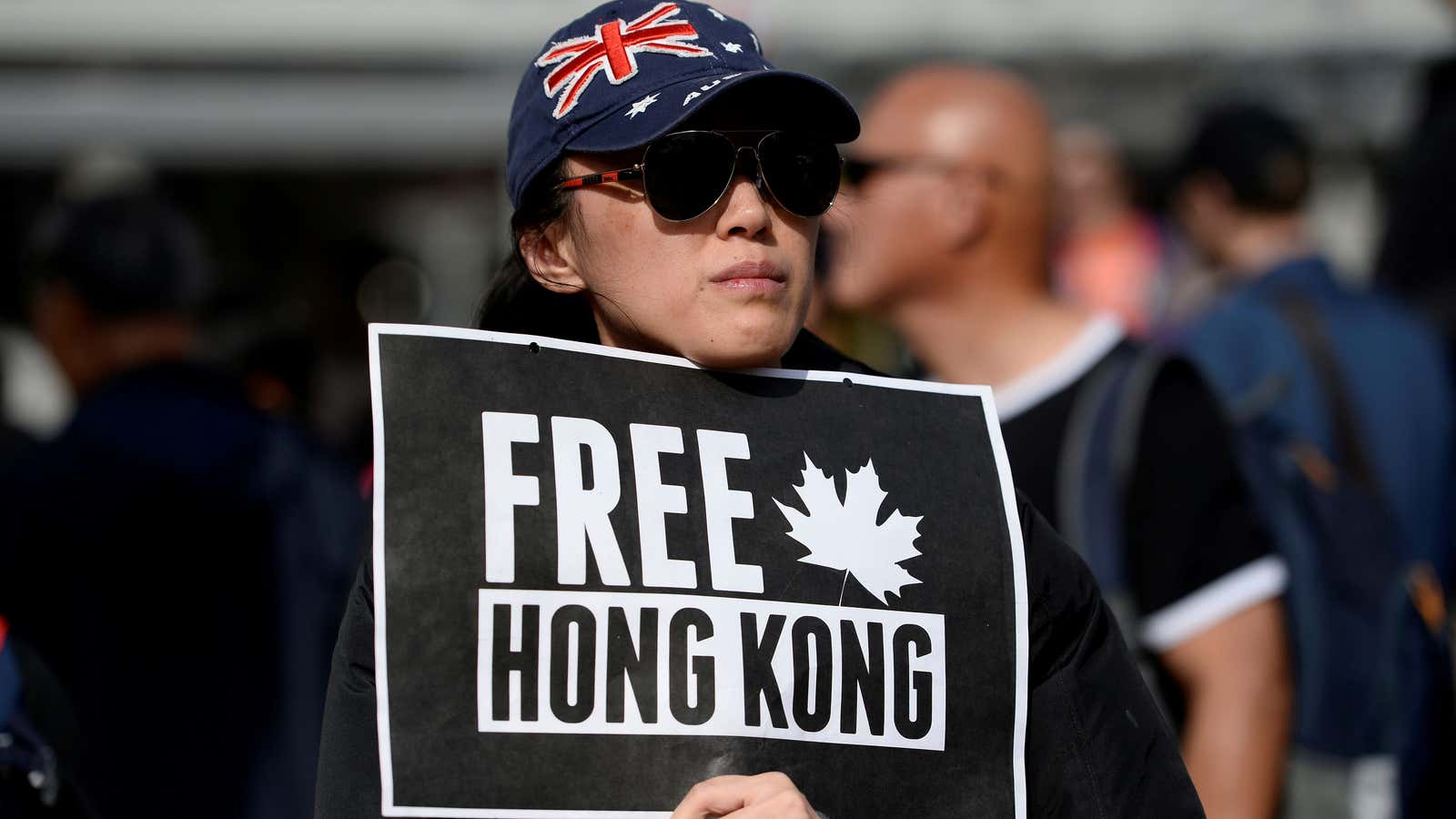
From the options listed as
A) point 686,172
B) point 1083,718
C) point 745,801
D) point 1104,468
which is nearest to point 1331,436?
point 1104,468

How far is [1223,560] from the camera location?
306cm

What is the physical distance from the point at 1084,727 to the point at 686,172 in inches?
27.1

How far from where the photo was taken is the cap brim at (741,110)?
1.81 meters

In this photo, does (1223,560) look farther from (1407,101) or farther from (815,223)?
Answer: (1407,101)

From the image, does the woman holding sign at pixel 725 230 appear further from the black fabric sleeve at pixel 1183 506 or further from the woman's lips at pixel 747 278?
the black fabric sleeve at pixel 1183 506

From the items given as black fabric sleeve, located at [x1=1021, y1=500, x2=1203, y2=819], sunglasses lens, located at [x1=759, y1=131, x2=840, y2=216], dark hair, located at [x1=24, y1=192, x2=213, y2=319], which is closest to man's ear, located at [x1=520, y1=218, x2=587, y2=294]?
sunglasses lens, located at [x1=759, y1=131, x2=840, y2=216]

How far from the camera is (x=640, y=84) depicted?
1.87 metres

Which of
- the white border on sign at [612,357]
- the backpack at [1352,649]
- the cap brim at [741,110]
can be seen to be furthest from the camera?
the backpack at [1352,649]

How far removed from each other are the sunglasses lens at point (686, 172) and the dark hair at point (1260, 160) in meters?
3.12

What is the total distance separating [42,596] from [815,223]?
211 centimetres

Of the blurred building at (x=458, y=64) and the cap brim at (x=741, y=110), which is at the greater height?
the blurred building at (x=458, y=64)

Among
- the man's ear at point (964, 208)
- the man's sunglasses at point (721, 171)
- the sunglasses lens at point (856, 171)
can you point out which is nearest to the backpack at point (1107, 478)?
the man's ear at point (964, 208)

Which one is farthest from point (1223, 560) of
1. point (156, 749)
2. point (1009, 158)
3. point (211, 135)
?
point (211, 135)

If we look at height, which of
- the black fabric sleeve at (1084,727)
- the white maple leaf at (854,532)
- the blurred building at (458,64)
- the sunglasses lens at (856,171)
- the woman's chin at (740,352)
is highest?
the blurred building at (458,64)
